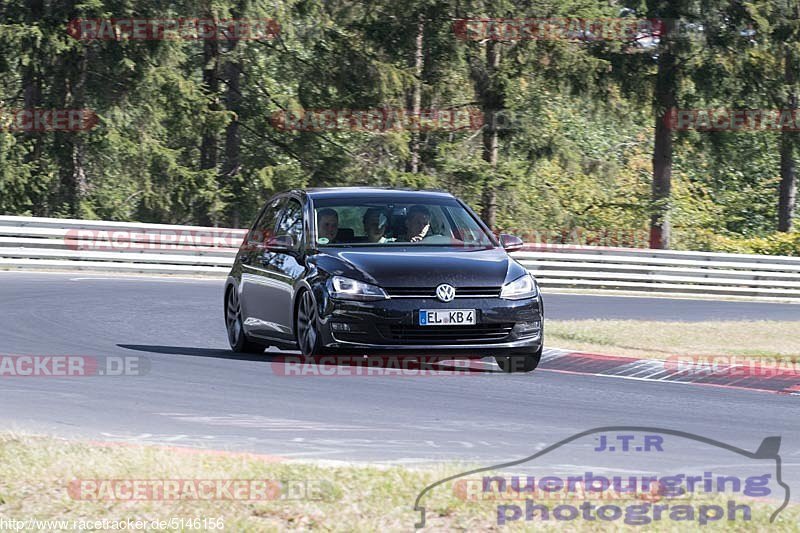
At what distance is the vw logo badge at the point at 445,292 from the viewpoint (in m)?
11.7

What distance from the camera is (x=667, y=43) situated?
37.3 meters

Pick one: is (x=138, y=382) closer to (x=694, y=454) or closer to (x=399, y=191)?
(x=399, y=191)

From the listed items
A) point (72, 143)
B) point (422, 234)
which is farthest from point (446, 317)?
point (72, 143)

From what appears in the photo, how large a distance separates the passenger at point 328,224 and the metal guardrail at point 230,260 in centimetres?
1468

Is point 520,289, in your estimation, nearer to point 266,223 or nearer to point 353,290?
point 353,290

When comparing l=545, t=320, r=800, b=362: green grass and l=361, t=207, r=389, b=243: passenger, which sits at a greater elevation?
l=361, t=207, r=389, b=243: passenger

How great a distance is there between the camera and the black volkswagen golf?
38.3ft

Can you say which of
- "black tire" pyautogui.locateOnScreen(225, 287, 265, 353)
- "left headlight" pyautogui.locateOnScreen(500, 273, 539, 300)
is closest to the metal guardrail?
"black tire" pyautogui.locateOnScreen(225, 287, 265, 353)

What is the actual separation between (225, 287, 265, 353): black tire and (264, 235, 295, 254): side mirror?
44.4 inches

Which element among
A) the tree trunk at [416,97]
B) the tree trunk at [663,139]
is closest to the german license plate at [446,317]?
the tree trunk at [416,97]

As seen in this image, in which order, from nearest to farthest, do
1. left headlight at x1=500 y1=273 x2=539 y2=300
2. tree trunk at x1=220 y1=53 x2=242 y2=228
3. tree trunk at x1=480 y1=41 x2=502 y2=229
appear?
left headlight at x1=500 y1=273 x2=539 y2=300 → tree trunk at x1=480 y1=41 x2=502 y2=229 → tree trunk at x1=220 y1=53 x2=242 y2=228

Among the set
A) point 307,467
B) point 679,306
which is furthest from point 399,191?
point 679,306

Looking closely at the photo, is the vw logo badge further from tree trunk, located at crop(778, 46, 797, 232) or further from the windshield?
tree trunk, located at crop(778, 46, 797, 232)

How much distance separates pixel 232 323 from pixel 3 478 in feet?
24.5
